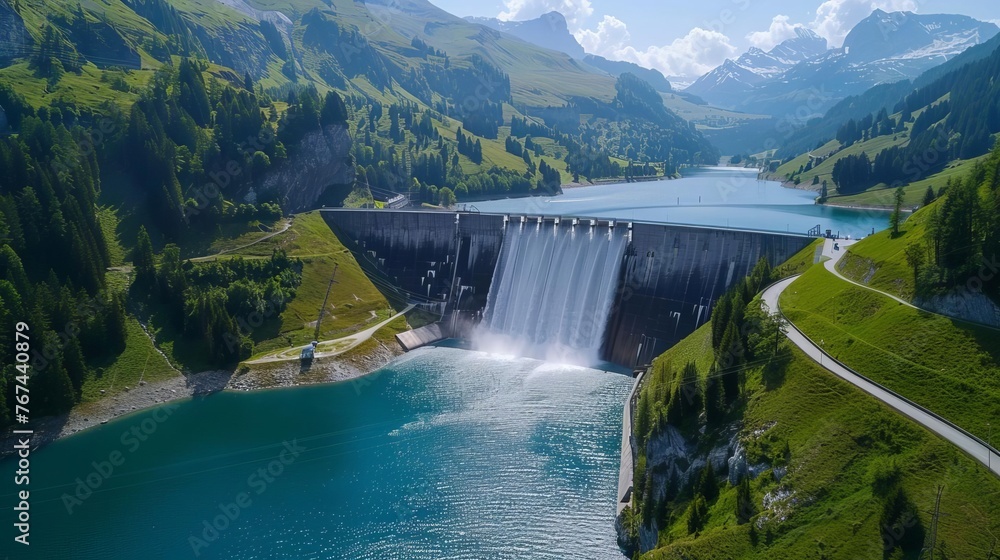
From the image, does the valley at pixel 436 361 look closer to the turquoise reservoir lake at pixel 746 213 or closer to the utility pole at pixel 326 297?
the utility pole at pixel 326 297

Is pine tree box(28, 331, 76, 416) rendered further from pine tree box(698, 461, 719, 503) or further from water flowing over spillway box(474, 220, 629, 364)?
pine tree box(698, 461, 719, 503)

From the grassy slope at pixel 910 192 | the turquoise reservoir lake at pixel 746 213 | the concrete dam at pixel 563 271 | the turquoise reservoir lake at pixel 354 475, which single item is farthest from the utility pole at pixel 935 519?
the grassy slope at pixel 910 192

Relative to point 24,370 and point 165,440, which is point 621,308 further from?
point 24,370

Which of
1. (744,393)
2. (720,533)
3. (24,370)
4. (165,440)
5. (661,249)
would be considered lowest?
(165,440)

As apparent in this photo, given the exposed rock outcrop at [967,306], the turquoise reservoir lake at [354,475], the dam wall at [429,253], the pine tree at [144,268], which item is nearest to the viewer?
the exposed rock outcrop at [967,306]

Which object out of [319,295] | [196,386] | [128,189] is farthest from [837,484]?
[128,189]

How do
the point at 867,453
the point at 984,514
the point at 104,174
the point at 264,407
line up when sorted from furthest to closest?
the point at 104,174 → the point at 264,407 → the point at 867,453 → the point at 984,514

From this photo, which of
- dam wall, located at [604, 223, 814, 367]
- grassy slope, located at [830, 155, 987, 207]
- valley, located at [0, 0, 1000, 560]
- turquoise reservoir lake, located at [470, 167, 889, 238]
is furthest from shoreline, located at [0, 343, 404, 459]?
grassy slope, located at [830, 155, 987, 207]

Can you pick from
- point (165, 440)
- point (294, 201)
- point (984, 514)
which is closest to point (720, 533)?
point (984, 514)
